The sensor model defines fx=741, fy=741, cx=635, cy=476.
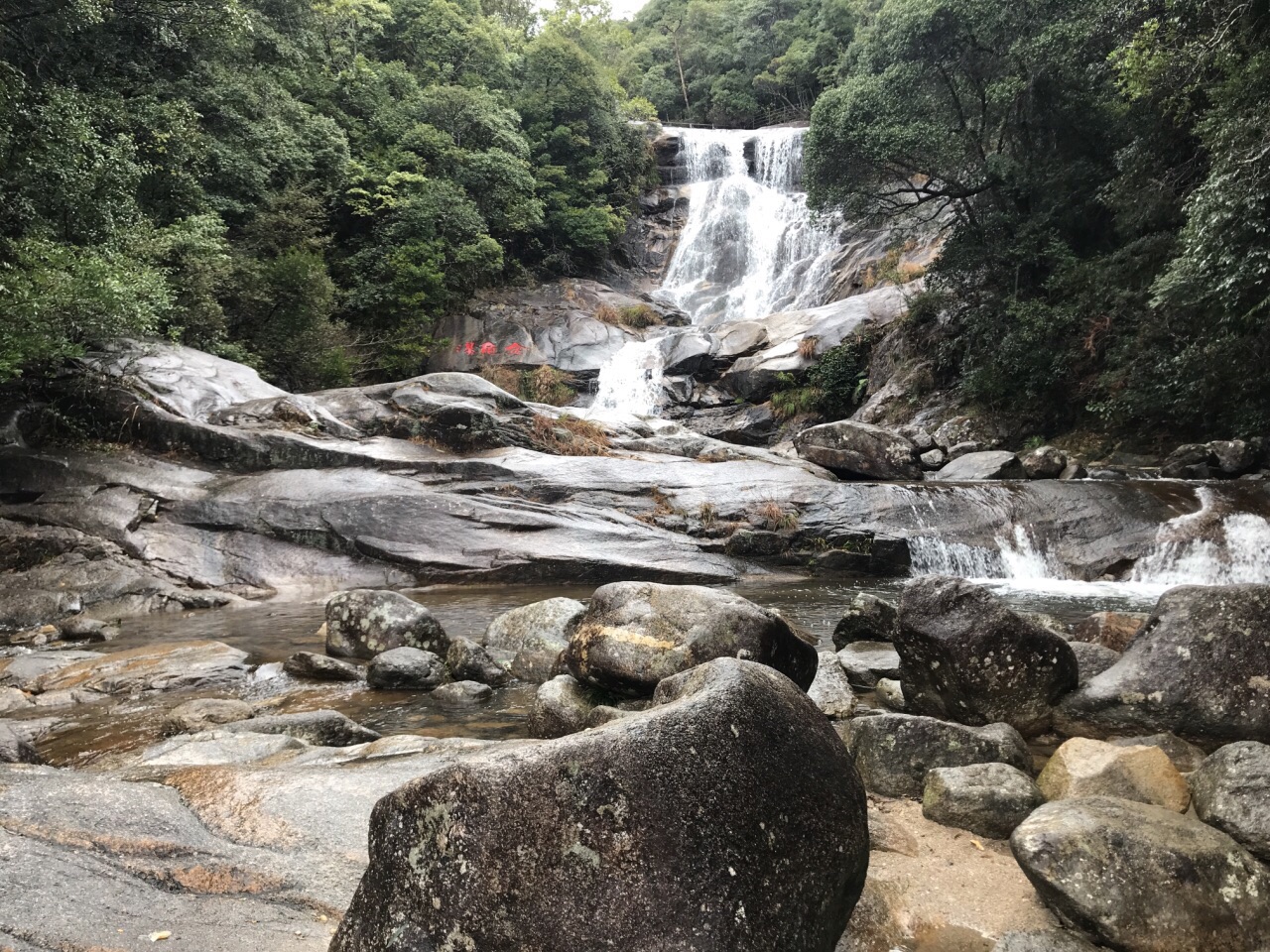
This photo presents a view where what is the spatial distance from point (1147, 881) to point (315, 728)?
5099mm

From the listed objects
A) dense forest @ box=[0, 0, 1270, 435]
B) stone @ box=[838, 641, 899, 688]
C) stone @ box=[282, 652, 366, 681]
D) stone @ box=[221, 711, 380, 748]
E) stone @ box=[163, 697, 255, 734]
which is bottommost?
stone @ box=[282, 652, 366, 681]

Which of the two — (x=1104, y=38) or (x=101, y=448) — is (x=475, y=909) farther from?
(x=1104, y=38)

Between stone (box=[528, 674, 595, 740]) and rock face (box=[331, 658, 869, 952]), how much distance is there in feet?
9.85

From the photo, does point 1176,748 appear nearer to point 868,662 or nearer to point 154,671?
point 868,662

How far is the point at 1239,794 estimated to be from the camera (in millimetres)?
3318

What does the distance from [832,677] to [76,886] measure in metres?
5.15

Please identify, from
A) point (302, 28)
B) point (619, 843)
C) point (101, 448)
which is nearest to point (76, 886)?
point (619, 843)

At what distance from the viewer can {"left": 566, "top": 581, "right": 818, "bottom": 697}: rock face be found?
5.54 metres

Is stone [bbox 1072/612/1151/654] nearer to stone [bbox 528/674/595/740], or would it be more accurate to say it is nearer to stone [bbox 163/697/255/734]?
stone [bbox 528/674/595/740]

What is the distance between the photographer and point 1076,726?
4.93 meters

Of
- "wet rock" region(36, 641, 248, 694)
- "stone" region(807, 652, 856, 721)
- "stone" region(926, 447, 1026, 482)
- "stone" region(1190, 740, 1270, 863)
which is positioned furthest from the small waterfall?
"stone" region(1190, 740, 1270, 863)

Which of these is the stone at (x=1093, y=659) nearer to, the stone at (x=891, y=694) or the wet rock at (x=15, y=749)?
the stone at (x=891, y=694)

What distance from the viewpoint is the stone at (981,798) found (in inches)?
144

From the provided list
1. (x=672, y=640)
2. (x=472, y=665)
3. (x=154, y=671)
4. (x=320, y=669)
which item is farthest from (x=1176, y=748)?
(x=154, y=671)
